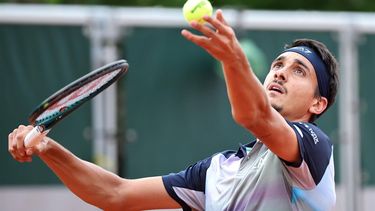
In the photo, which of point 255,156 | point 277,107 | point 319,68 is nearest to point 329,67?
point 319,68

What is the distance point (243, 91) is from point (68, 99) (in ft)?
4.17

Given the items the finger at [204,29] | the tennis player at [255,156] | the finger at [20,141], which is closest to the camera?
the finger at [204,29]

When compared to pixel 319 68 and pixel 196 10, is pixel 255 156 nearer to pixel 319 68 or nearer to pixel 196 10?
pixel 319 68

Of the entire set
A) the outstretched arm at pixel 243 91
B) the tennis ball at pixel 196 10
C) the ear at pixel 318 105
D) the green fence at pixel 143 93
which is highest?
the green fence at pixel 143 93

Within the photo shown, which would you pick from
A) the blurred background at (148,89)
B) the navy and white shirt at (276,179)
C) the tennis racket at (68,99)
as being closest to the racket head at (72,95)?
the tennis racket at (68,99)

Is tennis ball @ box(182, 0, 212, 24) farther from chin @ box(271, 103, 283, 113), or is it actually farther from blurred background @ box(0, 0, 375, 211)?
blurred background @ box(0, 0, 375, 211)

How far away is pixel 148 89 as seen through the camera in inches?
368

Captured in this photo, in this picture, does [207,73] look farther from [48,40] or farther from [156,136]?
[48,40]

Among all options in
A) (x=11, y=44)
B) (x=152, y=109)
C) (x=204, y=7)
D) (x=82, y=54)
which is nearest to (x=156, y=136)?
(x=152, y=109)

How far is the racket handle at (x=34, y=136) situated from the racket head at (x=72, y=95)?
0.12 feet

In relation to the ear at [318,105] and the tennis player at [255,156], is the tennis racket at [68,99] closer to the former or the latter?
the tennis player at [255,156]

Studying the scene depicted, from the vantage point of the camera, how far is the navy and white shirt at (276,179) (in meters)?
4.15

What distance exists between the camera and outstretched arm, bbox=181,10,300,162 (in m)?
3.61

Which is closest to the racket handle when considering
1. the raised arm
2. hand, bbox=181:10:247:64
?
the raised arm
